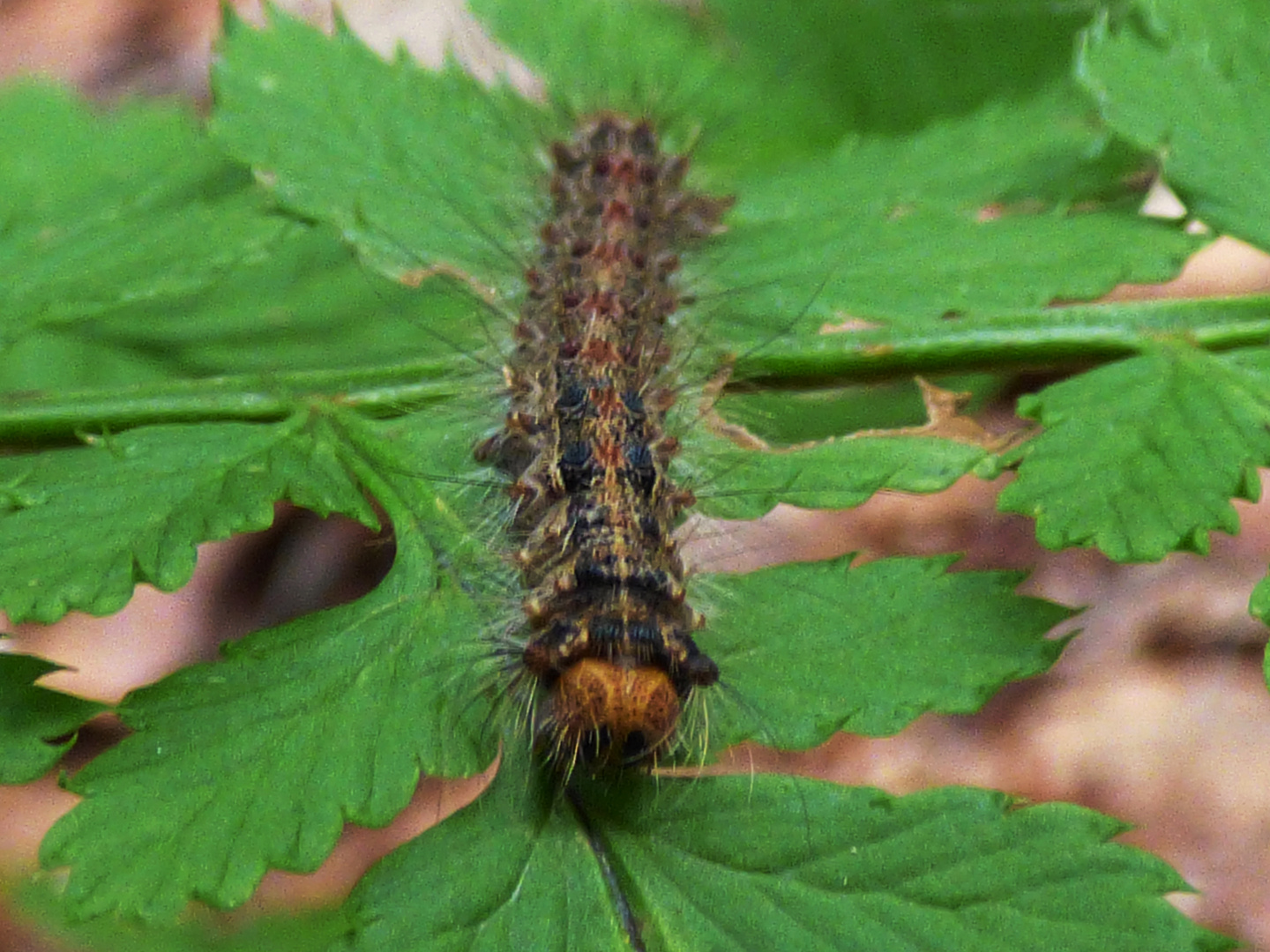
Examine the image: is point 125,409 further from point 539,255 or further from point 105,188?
point 539,255

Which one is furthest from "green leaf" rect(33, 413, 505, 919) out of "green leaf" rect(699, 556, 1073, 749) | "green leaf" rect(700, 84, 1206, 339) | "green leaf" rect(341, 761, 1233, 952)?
"green leaf" rect(700, 84, 1206, 339)

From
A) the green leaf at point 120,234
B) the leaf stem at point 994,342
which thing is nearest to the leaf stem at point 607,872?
the leaf stem at point 994,342

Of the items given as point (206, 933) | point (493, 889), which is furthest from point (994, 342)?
point (206, 933)

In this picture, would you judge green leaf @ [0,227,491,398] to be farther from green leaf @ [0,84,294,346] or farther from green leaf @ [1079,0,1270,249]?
green leaf @ [1079,0,1270,249]

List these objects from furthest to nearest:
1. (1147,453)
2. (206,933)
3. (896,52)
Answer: (896,52)
(206,933)
(1147,453)

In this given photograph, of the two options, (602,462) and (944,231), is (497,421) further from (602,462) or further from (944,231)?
(944,231)

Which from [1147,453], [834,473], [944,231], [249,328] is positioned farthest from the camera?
[249,328]

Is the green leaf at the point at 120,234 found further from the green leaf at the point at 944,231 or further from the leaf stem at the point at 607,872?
the leaf stem at the point at 607,872
